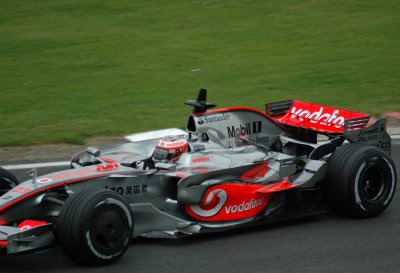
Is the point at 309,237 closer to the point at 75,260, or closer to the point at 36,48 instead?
the point at 75,260

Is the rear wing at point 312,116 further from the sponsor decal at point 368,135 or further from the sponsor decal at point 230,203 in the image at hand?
the sponsor decal at point 230,203

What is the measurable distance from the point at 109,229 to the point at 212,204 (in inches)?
47.9

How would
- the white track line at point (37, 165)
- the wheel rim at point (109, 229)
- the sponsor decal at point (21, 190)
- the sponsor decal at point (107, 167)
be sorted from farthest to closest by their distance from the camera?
1. the white track line at point (37, 165)
2. the sponsor decal at point (107, 167)
3. the sponsor decal at point (21, 190)
4. the wheel rim at point (109, 229)

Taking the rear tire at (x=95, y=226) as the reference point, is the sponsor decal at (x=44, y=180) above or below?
above

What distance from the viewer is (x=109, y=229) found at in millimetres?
6207

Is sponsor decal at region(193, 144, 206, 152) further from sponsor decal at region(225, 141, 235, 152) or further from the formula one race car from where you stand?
sponsor decal at region(225, 141, 235, 152)

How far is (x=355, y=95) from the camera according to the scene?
13398 millimetres

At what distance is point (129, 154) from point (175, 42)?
8.99 meters

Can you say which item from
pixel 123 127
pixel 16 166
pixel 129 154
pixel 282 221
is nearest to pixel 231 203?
pixel 282 221

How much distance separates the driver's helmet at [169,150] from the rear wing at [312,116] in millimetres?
1465

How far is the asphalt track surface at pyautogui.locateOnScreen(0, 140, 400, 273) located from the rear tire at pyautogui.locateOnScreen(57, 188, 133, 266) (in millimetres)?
148

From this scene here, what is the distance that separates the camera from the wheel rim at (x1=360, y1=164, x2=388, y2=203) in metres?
7.57

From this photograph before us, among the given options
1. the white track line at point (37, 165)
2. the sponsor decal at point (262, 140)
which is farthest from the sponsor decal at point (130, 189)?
the white track line at point (37, 165)

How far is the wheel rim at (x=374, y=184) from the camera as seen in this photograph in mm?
7574
